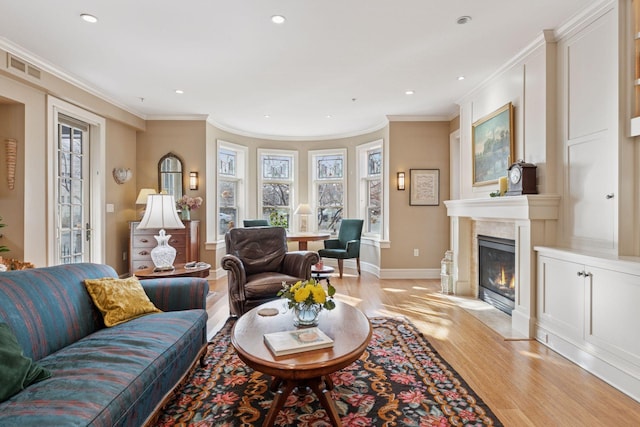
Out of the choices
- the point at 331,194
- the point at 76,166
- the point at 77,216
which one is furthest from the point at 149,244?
the point at 331,194

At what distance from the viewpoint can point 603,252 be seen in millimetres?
2520

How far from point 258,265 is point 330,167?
3.55m

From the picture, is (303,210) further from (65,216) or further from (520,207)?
(520,207)

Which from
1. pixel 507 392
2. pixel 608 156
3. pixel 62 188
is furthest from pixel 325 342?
pixel 62 188

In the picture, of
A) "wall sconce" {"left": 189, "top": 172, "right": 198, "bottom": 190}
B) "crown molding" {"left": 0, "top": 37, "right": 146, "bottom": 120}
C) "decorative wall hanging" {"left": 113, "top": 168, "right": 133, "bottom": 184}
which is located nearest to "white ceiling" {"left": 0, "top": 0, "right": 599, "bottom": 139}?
"crown molding" {"left": 0, "top": 37, "right": 146, "bottom": 120}

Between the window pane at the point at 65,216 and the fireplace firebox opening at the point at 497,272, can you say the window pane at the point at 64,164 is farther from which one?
the fireplace firebox opening at the point at 497,272

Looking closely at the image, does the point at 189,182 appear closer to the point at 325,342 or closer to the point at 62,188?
the point at 62,188

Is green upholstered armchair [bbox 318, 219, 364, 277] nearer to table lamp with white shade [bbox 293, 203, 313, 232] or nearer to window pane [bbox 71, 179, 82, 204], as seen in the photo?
table lamp with white shade [bbox 293, 203, 313, 232]

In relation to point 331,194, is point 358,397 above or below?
below

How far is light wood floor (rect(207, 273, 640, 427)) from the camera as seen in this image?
1.90 m

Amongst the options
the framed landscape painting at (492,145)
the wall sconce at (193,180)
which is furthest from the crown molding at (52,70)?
the framed landscape painting at (492,145)

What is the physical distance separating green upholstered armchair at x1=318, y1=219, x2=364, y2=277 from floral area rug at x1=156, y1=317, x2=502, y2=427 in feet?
Result: 9.74

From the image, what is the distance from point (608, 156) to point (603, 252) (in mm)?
721

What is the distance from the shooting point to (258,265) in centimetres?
378
